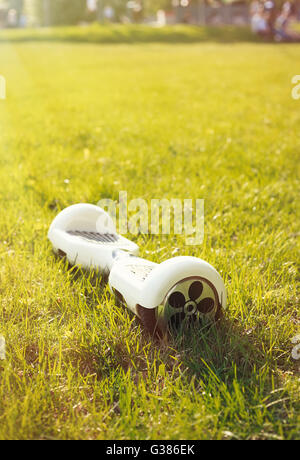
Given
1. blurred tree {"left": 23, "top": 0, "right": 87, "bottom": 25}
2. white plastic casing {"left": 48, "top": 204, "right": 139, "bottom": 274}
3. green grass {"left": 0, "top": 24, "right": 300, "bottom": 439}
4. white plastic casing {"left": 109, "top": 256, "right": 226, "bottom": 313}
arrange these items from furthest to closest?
blurred tree {"left": 23, "top": 0, "right": 87, "bottom": 25} → white plastic casing {"left": 48, "top": 204, "right": 139, "bottom": 274} → white plastic casing {"left": 109, "top": 256, "right": 226, "bottom": 313} → green grass {"left": 0, "top": 24, "right": 300, "bottom": 439}

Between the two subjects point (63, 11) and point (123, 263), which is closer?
point (123, 263)

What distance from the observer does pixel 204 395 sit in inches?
55.4

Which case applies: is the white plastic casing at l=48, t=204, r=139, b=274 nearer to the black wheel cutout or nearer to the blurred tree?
the black wheel cutout

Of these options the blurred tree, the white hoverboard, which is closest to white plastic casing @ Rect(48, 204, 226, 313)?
the white hoverboard

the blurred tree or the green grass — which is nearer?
the green grass

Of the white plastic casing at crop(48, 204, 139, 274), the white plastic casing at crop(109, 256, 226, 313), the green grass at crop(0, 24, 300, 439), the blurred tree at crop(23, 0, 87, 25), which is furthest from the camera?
the blurred tree at crop(23, 0, 87, 25)

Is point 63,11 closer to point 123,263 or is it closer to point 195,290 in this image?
point 123,263

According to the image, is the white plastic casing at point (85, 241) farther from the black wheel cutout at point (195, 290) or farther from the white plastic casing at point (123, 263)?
the black wheel cutout at point (195, 290)

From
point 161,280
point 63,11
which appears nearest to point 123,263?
point 161,280

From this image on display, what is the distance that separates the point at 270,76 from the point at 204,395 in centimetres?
933

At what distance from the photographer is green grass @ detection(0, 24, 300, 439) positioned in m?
1.36

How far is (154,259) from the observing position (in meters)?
2.24

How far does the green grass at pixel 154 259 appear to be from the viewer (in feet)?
4.45
